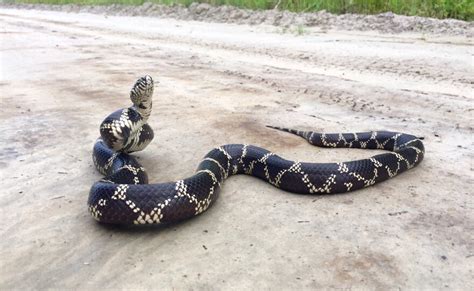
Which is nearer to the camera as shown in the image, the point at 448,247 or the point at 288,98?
the point at 448,247

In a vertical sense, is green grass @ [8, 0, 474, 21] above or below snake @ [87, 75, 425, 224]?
above

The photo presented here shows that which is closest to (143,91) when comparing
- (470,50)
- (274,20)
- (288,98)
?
(288,98)

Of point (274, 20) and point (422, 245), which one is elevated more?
point (274, 20)

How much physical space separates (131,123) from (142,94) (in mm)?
407

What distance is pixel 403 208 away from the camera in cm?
500

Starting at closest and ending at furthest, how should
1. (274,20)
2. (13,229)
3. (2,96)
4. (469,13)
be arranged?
(13,229), (2,96), (469,13), (274,20)

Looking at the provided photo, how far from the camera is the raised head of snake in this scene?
525 centimetres

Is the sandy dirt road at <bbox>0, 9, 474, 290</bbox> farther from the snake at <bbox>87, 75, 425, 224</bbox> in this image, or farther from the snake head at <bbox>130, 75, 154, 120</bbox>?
the snake head at <bbox>130, 75, 154, 120</bbox>

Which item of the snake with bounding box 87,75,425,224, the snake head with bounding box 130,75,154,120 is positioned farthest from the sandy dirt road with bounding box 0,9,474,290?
the snake head with bounding box 130,75,154,120

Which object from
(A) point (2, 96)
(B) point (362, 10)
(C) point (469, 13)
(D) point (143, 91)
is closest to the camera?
(D) point (143, 91)

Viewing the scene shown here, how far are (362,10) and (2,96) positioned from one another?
11237 mm

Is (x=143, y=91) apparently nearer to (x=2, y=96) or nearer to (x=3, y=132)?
(x=3, y=132)

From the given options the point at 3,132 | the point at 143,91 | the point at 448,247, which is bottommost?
the point at 448,247

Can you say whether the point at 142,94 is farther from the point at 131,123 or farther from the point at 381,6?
the point at 381,6
